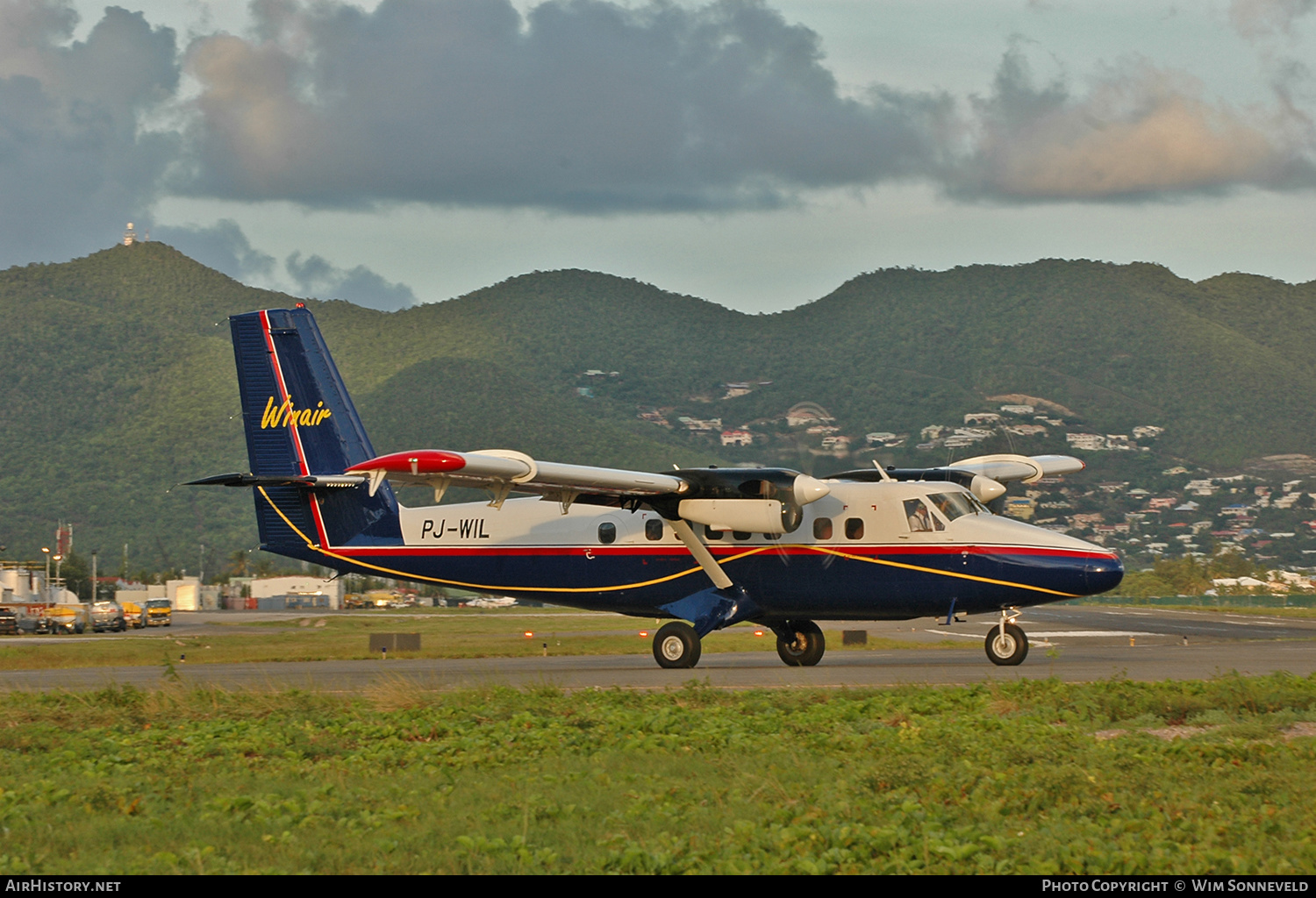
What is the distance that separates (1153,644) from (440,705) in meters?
23.9

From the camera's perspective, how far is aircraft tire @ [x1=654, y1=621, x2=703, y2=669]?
23.6 meters

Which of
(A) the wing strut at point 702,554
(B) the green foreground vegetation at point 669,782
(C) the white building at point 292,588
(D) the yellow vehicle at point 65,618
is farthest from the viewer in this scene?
(C) the white building at point 292,588

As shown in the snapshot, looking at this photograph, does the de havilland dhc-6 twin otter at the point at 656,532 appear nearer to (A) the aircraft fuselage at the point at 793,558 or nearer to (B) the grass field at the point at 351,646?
(A) the aircraft fuselage at the point at 793,558

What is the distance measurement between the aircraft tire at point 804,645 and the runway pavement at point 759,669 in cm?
30

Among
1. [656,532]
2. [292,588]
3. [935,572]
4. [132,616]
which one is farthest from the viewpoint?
A: [292,588]

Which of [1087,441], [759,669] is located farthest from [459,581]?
[1087,441]

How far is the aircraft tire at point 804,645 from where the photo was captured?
2516 centimetres

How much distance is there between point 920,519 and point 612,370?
443 ft

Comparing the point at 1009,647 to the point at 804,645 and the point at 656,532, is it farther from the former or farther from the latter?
the point at 656,532

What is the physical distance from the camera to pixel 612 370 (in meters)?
157

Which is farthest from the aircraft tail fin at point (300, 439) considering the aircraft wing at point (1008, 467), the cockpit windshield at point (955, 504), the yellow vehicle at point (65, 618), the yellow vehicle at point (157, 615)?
the yellow vehicle at point (157, 615)
